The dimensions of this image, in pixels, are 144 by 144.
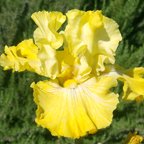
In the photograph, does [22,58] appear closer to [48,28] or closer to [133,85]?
[48,28]

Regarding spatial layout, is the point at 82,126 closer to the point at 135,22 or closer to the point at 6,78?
the point at 6,78

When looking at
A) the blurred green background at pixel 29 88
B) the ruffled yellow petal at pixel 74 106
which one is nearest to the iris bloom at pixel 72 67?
the ruffled yellow petal at pixel 74 106

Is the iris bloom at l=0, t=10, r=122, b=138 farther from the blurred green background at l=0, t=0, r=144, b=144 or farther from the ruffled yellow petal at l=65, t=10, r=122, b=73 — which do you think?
the blurred green background at l=0, t=0, r=144, b=144

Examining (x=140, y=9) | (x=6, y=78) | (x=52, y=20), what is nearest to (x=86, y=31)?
(x=52, y=20)

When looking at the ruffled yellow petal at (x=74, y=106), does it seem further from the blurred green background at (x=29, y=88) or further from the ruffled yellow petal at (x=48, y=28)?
the blurred green background at (x=29, y=88)

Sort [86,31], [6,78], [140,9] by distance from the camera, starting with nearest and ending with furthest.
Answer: [86,31]
[6,78]
[140,9]

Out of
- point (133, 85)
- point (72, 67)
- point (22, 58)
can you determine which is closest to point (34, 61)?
point (22, 58)

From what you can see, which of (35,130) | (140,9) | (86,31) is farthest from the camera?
(140,9)
